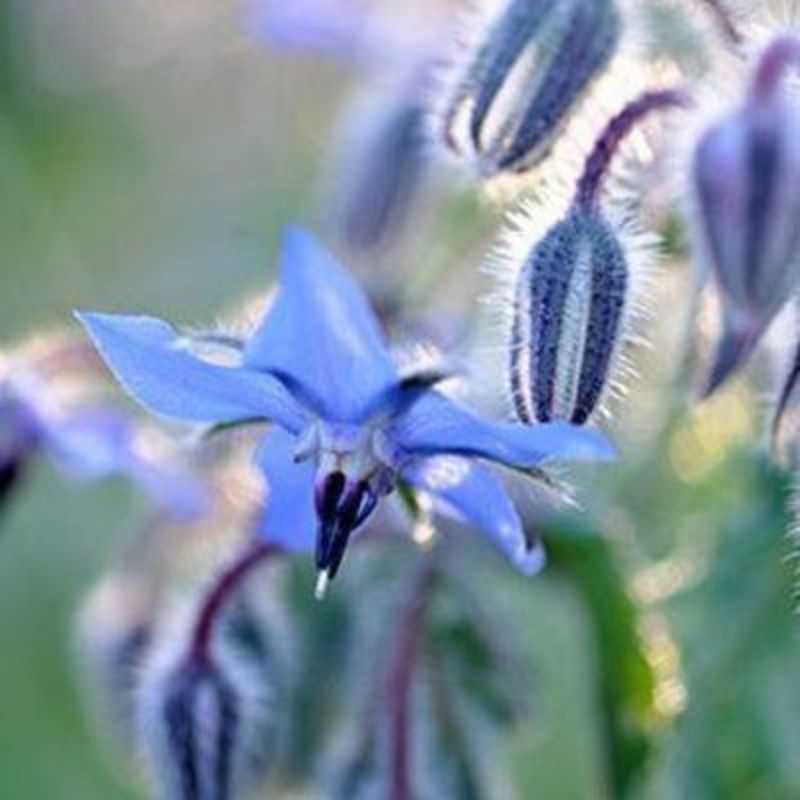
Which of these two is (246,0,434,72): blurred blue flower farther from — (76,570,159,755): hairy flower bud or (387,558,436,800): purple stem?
(387,558,436,800): purple stem

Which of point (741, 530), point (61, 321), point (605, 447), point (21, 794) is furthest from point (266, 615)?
point (61, 321)

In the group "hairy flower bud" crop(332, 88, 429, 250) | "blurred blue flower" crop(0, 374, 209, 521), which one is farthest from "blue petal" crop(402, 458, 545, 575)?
"hairy flower bud" crop(332, 88, 429, 250)

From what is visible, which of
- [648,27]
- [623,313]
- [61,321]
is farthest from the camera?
[61,321]

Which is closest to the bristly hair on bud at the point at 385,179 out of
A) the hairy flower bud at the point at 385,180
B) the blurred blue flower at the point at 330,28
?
the hairy flower bud at the point at 385,180

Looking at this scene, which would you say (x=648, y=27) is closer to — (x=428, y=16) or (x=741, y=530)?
(x=741, y=530)

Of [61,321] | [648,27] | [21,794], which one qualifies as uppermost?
[648,27]

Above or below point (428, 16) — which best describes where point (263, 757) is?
below
